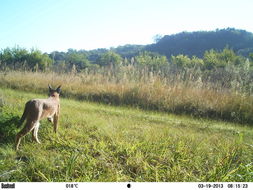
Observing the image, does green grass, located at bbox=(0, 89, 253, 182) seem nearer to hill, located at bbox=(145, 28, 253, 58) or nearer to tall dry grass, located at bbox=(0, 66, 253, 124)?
tall dry grass, located at bbox=(0, 66, 253, 124)

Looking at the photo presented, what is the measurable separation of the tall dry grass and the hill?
51.2 m

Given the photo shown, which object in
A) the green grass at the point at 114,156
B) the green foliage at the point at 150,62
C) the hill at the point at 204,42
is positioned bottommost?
the green grass at the point at 114,156

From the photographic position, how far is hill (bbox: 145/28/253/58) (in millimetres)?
54650

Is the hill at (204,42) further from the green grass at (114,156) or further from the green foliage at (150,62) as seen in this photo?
the green grass at (114,156)

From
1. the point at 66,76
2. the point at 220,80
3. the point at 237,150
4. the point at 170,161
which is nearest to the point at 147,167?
the point at 170,161

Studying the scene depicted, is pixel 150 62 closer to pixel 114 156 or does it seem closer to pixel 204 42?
pixel 114 156

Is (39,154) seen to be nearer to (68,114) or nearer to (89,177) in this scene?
(89,177)

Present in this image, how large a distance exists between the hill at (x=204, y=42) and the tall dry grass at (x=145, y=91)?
2016 inches

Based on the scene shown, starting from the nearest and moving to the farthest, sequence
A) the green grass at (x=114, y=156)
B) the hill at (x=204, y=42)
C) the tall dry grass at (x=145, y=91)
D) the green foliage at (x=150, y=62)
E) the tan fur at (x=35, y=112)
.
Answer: the green grass at (x=114, y=156)
the tan fur at (x=35, y=112)
the tall dry grass at (x=145, y=91)
the green foliage at (x=150, y=62)
the hill at (x=204, y=42)

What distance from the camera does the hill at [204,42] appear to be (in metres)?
54.7

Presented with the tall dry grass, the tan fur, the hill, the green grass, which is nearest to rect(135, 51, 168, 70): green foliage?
the tall dry grass

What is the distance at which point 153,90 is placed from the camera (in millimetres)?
6520

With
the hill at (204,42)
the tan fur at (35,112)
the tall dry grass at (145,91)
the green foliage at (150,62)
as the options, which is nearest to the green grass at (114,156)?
the tan fur at (35,112)

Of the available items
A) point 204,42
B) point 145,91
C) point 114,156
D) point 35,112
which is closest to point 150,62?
point 145,91
